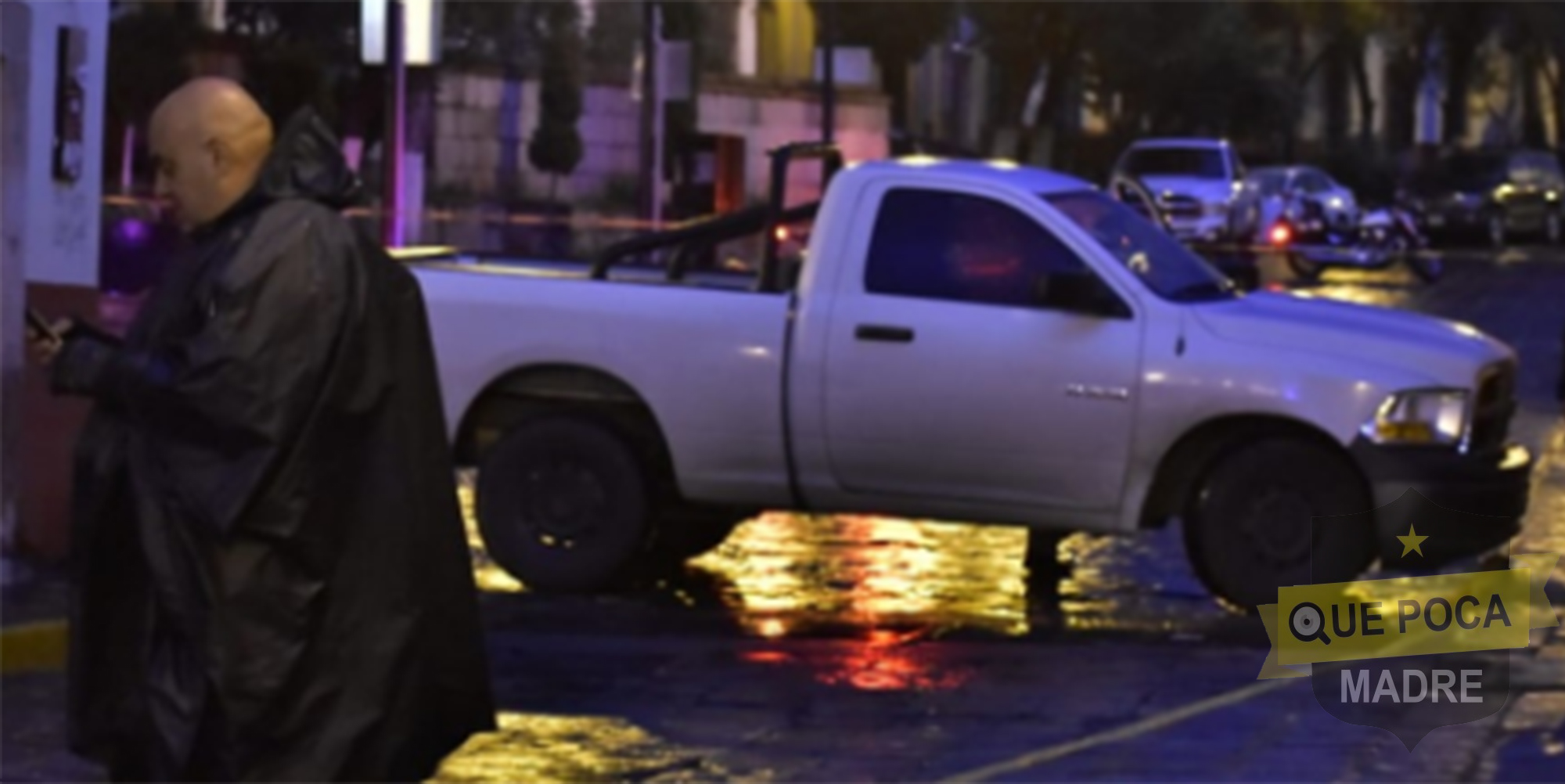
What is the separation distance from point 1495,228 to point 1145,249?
36.8m

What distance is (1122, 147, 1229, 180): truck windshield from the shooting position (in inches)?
1505

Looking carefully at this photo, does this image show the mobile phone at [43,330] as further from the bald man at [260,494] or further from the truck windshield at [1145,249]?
the truck windshield at [1145,249]

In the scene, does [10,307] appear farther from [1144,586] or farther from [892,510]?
[1144,586]

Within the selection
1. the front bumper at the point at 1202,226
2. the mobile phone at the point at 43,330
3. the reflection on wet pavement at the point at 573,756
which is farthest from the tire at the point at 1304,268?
the mobile phone at the point at 43,330

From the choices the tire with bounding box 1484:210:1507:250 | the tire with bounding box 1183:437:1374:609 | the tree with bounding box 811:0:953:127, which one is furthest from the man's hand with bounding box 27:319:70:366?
the tire with bounding box 1484:210:1507:250

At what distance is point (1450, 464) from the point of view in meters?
10.5

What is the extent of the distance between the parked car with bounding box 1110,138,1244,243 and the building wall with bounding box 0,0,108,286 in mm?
24869

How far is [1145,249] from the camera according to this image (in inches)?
443

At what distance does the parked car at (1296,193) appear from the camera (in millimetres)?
37062

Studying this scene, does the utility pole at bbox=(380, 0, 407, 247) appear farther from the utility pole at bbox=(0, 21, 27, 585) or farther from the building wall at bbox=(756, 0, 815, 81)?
the building wall at bbox=(756, 0, 815, 81)

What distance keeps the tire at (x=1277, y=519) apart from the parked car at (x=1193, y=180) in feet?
81.5

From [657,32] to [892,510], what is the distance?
59.0ft

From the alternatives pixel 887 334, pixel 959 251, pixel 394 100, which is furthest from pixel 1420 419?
pixel 394 100
